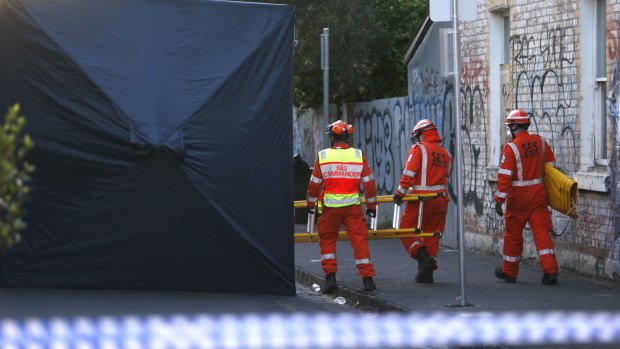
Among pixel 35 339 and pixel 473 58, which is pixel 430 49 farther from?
pixel 35 339

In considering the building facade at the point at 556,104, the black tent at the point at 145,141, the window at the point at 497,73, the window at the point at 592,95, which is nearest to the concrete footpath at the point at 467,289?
the building facade at the point at 556,104

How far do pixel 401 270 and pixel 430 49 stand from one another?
5260mm

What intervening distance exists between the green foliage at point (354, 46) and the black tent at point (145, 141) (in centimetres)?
953

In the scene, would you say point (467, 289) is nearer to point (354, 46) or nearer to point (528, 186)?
point (528, 186)

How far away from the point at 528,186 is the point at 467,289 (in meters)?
1.22

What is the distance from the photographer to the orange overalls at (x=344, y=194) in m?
13.6

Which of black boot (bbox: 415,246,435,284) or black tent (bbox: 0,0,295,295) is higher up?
black tent (bbox: 0,0,295,295)

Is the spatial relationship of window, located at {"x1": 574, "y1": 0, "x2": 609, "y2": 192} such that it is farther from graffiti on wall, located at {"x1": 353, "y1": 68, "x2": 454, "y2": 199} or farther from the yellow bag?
graffiti on wall, located at {"x1": 353, "y1": 68, "x2": 454, "y2": 199}

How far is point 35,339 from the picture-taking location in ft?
19.4

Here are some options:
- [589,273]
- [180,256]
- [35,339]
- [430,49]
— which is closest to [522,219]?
[589,273]

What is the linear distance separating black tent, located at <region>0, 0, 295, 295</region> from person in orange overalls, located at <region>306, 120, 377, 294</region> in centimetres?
51

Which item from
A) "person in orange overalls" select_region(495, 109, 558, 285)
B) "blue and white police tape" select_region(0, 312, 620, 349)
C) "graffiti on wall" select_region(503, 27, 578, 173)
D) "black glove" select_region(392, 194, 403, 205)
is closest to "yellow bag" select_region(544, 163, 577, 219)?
"person in orange overalls" select_region(495, 109, 558, 285)

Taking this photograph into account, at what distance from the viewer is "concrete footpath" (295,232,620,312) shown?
476 inches

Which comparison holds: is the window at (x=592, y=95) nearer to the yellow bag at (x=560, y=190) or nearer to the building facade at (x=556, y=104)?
the building facade at (x=556, y=104)
